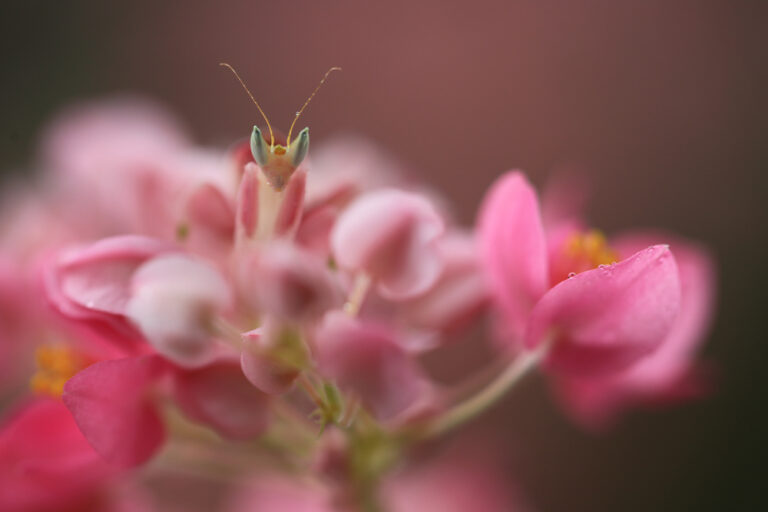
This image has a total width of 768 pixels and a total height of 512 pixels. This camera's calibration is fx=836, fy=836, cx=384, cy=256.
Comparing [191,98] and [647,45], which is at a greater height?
[647,45]

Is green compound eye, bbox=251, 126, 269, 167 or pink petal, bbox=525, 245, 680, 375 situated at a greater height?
green compound eye, bbox=251, 126, 269, 167

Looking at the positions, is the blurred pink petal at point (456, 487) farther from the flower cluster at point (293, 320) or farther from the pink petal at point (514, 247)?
the pink petal at point (514, 247)

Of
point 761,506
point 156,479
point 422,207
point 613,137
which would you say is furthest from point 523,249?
point 613,137

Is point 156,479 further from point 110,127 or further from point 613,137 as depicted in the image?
point 613,137

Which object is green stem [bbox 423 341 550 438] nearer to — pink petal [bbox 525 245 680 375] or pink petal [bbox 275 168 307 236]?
pink petal [bbox 525 245 680 375]

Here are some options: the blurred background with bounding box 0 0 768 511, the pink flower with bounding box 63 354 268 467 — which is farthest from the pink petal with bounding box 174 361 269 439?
the blurred background with bounding box 0 0 768 511

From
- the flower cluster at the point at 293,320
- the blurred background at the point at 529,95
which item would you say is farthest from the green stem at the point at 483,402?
the blurred background at the point at 529,95

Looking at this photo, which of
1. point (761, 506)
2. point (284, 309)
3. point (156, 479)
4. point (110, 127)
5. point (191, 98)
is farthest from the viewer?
point (191, 98)
